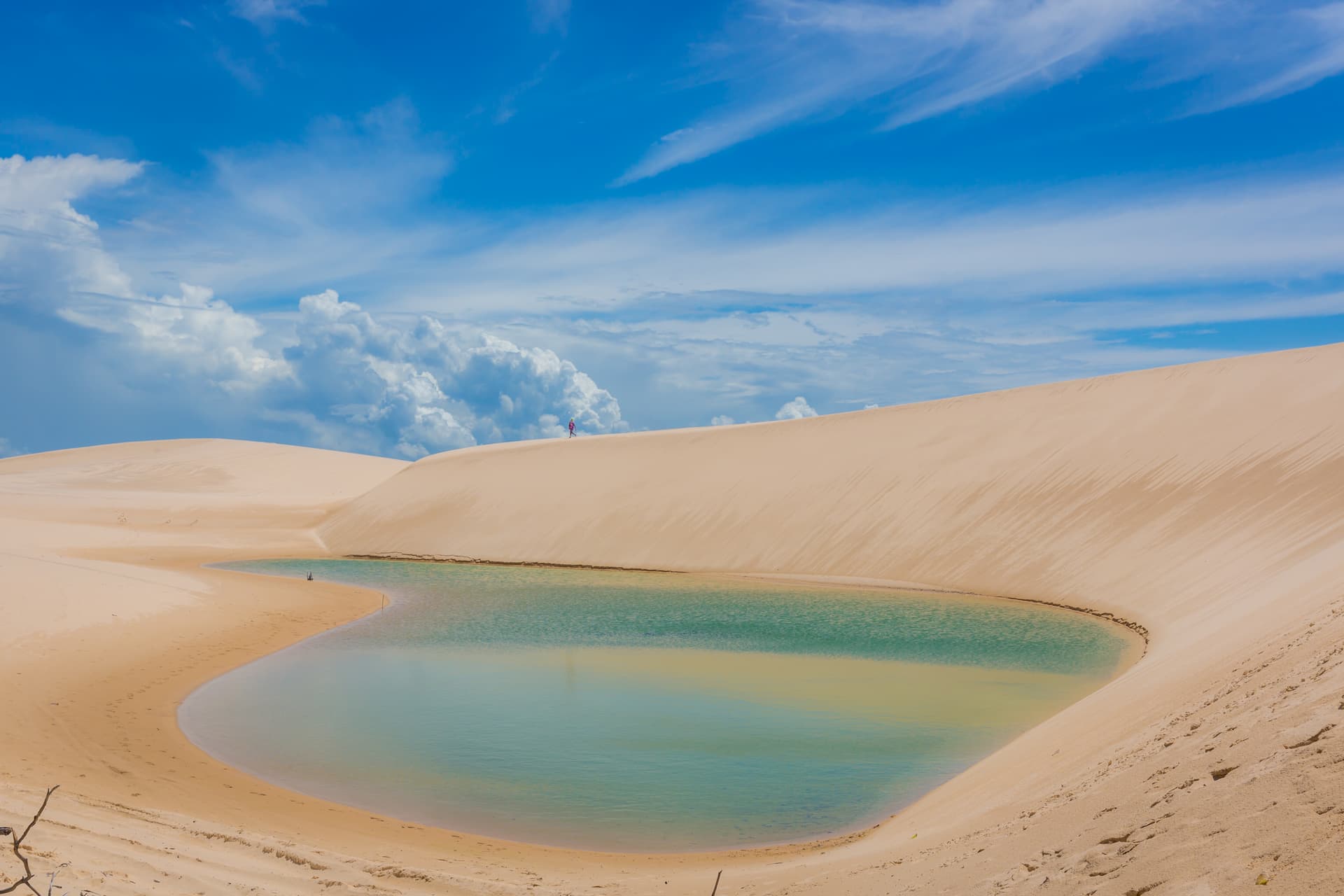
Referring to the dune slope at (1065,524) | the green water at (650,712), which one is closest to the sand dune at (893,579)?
the dune slope at (1065,524)

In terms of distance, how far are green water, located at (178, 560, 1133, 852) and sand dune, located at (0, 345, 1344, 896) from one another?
70 centimetres

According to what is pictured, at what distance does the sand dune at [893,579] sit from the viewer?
438 cm

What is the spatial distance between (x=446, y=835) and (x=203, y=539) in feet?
101

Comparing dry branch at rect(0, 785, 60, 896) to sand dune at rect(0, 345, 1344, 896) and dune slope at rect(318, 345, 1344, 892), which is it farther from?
dune slope at rect(318, 345, 1344, 892)

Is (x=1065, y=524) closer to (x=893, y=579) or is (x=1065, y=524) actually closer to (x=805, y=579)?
(x=893, y=579)

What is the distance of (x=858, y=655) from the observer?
14.8m

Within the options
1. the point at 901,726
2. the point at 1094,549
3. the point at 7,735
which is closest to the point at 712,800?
the point at 901,726

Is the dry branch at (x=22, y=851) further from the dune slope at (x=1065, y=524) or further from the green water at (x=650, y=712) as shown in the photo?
the green water at (x=650, y=712)

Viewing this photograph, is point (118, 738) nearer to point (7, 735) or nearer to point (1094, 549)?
point (7, 735)

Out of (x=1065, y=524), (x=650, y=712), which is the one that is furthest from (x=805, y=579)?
(x=650, y=712)

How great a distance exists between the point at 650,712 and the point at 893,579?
1426 centimetres

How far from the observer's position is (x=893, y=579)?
949 inches

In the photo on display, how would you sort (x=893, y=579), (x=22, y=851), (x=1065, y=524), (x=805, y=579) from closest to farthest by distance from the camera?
(x=22, y=851) < (x=1065, y=524) < (x=893, y=579) < (x=805, y=579)

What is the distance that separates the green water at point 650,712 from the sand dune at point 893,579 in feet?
2.29
